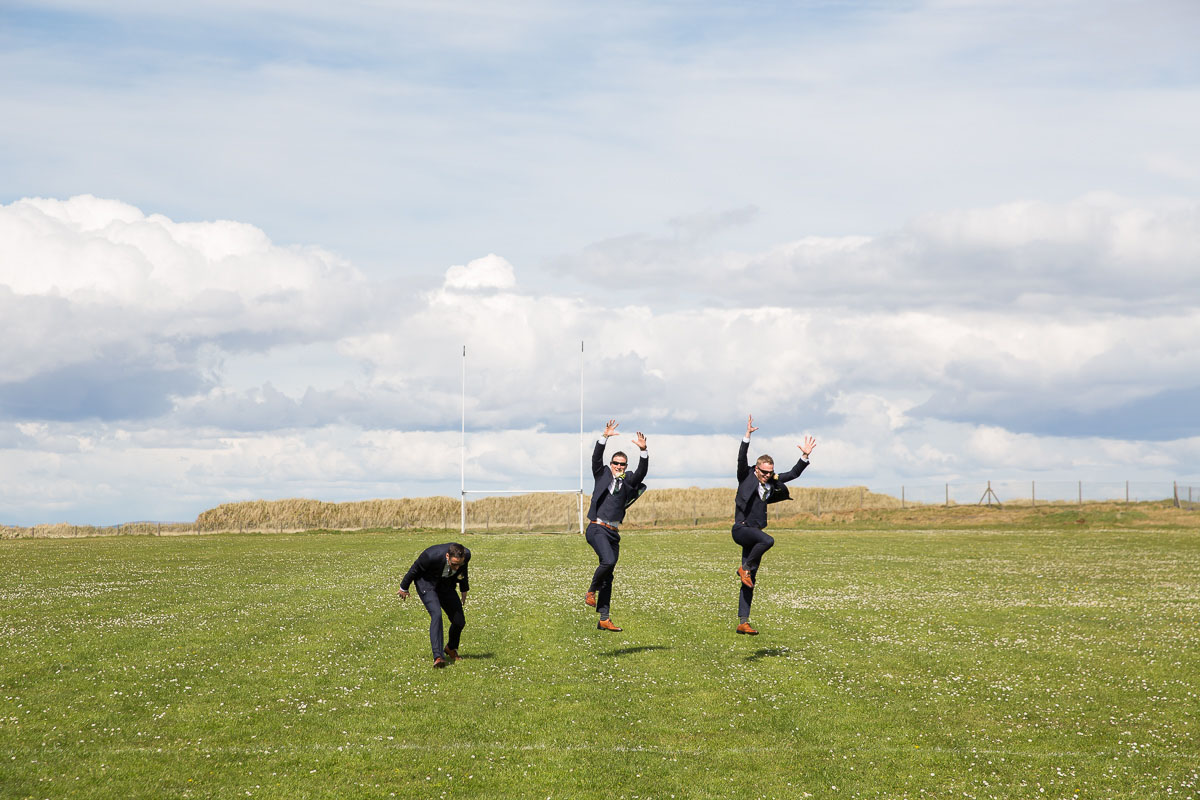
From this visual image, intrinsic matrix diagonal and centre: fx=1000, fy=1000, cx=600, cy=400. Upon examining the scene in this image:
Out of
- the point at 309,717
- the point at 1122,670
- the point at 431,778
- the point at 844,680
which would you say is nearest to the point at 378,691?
the point at 309,717

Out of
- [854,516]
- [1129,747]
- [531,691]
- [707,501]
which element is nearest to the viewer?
[1129,747]

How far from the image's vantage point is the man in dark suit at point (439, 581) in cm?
1789

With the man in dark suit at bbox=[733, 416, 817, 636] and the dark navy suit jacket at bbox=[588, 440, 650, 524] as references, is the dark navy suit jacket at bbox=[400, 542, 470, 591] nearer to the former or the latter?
the dark navy suit jacket at bbox=[588, 440, 650, 524]

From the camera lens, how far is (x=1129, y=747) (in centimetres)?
1346

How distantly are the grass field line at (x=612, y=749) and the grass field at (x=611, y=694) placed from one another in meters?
0.05

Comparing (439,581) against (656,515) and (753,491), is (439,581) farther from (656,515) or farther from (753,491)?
(656,515)

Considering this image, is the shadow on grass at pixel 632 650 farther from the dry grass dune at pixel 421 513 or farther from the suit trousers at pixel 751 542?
the dry grass dune at pixel 421 513

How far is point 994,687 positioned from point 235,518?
103 metres

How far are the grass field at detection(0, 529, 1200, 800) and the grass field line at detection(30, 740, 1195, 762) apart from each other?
0.16ft

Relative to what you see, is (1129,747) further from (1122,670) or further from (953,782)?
(1122,670)

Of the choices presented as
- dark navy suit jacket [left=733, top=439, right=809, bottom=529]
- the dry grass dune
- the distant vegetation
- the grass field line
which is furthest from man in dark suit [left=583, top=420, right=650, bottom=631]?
the dry grass dune

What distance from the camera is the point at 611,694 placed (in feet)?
53.6

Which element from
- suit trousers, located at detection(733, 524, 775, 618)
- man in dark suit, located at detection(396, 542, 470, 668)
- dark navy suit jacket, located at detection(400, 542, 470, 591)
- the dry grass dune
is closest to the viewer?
man in dark suit, located at detection(396, 542, 470, 668)

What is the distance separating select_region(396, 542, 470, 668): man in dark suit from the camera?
1789cm
